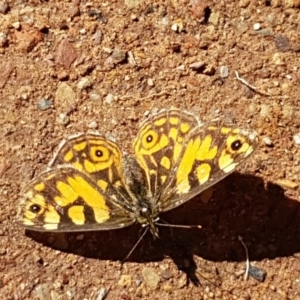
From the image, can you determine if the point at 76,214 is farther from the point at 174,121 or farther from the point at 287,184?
the point at 287,184

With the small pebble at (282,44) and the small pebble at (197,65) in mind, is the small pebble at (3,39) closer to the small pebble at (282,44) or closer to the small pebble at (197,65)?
the small pebble at (197,65)

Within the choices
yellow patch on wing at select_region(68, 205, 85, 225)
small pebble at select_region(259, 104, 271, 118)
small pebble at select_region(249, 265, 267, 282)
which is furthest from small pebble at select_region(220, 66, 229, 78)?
yellow patch on wing at select_region(68, 205, 85, 225)

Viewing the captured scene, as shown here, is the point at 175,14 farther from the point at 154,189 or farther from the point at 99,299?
the point at 99,299

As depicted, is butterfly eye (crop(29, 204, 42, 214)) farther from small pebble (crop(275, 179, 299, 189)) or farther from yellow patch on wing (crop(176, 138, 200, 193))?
small pebble (crop(275, 179, 299, 189))

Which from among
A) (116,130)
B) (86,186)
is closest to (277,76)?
(116,130)

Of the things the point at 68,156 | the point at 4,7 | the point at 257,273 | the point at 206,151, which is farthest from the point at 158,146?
the point at 4,7

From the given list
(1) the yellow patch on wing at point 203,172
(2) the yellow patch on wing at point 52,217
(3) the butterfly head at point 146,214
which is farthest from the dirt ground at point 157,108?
(1) the yellow patch on wing at point 203,172
